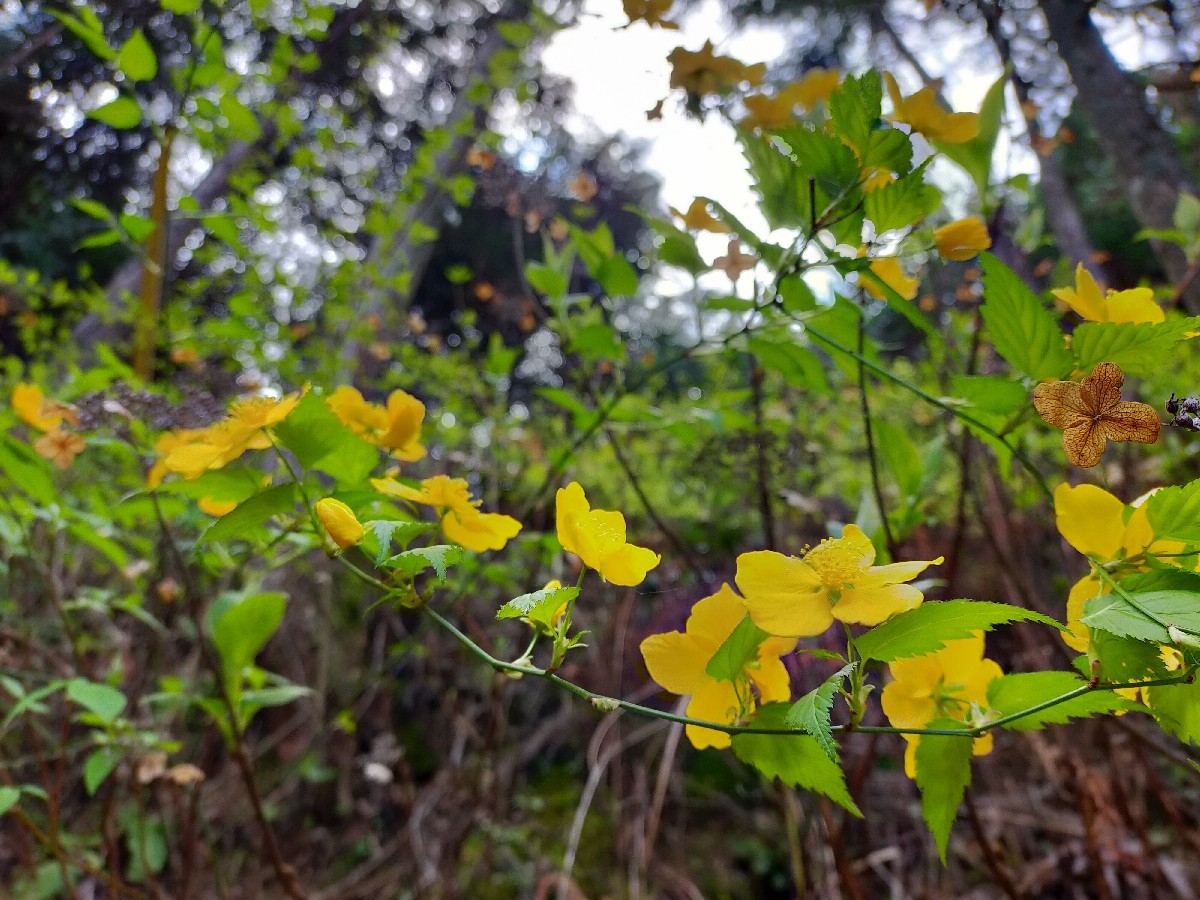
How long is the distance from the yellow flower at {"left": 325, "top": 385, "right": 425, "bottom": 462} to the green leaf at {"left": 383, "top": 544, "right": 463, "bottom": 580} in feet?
0.49

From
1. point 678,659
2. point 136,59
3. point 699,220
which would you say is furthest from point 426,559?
point 136,59

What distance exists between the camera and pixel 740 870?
184 centimetres

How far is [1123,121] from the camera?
7.48ft

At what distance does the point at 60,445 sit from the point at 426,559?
2.27 feet

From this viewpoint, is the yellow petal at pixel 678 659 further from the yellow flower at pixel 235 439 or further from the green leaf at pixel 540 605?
the yellow flower at pixel 235 439

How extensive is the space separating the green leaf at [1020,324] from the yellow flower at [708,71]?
0.53m

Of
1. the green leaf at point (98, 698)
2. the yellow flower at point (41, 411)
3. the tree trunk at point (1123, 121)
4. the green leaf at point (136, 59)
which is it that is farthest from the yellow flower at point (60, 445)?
the tree trunk at point (1123, 121)

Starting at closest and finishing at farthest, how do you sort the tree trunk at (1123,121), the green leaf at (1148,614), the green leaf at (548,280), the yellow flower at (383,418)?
1. the green leaf at (1148,614)
2. the yellow flower at (383,418)
3. the green leaf at (548,280)
4. the tree trunk at (1123,121)

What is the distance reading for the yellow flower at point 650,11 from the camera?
808 millimetres

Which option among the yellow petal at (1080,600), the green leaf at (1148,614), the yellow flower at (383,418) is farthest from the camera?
the yellow flower at (383,418)

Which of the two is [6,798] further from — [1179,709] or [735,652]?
[1179,709]

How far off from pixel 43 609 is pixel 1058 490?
7.08ft

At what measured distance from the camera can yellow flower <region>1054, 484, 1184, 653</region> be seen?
1.25 ft

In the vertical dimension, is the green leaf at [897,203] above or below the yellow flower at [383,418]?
above
